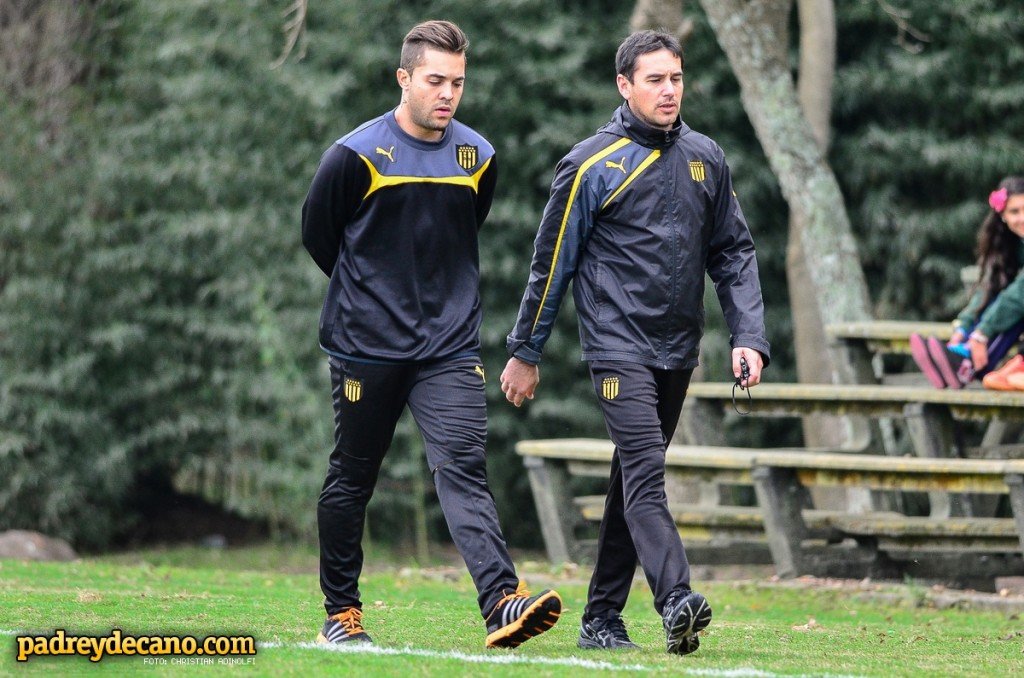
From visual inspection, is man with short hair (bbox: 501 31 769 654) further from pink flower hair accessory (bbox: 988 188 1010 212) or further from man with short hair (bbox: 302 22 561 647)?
pink flower hair accessory (bbox: 988 188 1010 212)

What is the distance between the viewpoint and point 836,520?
8.12 metres

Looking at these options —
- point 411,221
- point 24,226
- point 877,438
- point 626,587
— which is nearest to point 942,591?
point 877,438

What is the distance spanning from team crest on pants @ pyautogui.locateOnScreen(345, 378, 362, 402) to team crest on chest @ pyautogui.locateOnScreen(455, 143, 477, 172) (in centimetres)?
75

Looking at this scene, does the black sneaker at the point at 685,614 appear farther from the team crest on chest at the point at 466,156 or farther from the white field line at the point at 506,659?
the team crest on chest at the point at 466,156

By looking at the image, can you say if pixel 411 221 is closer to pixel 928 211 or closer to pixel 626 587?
pixel 626 587

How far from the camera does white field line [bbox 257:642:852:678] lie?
14.7 feet

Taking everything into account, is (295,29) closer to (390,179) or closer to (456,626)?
(456,626)

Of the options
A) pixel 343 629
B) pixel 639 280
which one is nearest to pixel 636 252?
pixel 639 280

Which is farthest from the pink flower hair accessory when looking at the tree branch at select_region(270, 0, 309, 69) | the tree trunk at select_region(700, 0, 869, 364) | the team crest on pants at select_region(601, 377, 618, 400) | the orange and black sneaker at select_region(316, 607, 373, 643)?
the tree branch at select_region(270, 0, 309, 69)

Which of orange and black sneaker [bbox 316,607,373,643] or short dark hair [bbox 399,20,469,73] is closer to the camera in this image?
short dark hair [bbox 399,20,469,73]

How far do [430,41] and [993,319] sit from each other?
4.26 m

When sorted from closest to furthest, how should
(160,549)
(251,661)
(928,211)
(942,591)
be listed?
1. (251,661)
2. (942,591)
3. (928,211)
4. (160,549)

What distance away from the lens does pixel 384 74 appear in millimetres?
11945

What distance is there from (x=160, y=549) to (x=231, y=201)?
2.99 meters
